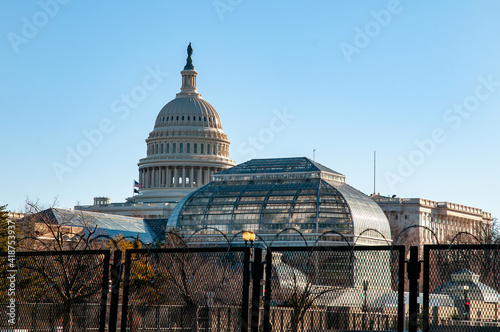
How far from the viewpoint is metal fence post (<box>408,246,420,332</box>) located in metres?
18.7

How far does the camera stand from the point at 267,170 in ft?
415

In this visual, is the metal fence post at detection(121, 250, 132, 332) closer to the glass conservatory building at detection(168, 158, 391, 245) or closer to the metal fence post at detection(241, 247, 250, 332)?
the metal fence post at detection(241, 247, 250, 332)

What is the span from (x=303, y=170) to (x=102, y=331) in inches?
4080

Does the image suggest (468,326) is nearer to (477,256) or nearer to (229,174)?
(477,256)

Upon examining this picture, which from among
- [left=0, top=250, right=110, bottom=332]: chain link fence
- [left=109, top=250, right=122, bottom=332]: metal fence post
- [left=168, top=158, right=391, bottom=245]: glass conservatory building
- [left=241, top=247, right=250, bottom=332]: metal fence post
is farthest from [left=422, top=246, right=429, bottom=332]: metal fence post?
[left=168, top=158, right=391, bottom=245]: glass conservatory building

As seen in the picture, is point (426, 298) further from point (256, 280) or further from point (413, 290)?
point (256, 280)

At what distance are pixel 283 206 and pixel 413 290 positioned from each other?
98865 millimetres

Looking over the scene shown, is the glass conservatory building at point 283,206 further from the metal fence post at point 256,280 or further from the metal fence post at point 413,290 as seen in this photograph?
the metal fence post at point 413,290

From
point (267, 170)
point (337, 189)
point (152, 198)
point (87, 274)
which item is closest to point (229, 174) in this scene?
point (267, 170)

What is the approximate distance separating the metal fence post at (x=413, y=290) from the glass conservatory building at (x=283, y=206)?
88.4 meters

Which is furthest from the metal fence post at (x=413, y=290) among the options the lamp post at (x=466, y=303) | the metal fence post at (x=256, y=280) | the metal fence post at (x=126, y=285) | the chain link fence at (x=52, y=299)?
the chain link fence at (x=52, y=299)

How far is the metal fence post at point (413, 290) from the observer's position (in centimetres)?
1867

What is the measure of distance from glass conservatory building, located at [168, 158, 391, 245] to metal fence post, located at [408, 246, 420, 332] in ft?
290

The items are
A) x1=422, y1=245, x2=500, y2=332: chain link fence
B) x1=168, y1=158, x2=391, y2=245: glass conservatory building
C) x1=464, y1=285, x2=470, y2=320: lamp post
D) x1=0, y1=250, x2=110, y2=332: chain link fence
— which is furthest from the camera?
x1=168, y1=158, x2=391, y2=245: glass conservatory building
